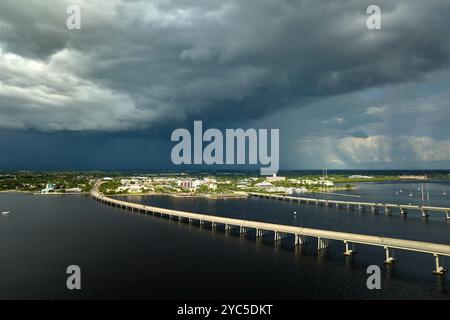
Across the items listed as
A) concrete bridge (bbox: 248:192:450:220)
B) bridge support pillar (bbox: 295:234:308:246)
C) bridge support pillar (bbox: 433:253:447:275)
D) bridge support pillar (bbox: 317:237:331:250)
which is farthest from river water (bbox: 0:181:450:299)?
concrete bridge (bbox: 248:192:450:220)

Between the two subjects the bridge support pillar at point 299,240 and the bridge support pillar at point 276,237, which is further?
the bridge support pillar at point 276,237

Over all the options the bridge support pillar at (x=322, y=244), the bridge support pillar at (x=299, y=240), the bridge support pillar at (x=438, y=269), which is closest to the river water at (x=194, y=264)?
the bridge support pillar at (x=438, y=269)

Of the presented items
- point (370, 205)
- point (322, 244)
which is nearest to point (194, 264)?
point (322, 244)

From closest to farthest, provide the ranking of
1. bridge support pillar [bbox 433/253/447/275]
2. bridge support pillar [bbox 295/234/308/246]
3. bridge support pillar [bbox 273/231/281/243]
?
bridge support pillar [bbox 433/253/447/275], bridge support pillar [bbox 295/234/308/246], bridge support pillar [bbox 273/231/281/243]

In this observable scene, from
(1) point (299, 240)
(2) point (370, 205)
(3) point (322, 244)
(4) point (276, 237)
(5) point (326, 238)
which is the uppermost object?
(5) point (326, 238)

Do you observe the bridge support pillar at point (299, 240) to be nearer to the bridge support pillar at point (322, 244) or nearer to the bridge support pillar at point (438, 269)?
the bridge support pillar at point (322, 244)

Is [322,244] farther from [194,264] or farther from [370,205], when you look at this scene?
[370,205]

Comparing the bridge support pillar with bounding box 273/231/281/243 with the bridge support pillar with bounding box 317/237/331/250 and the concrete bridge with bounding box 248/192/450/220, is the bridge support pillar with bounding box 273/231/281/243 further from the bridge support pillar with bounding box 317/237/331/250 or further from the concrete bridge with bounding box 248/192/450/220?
the concrete bridge with bounding box 248/192/450/220
